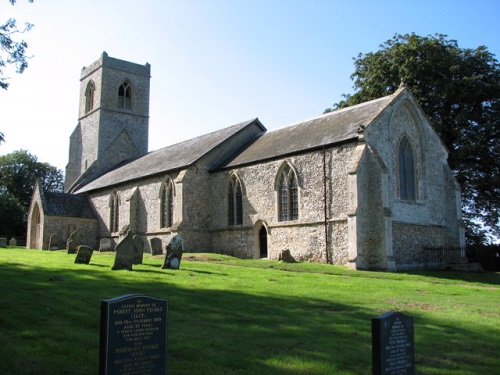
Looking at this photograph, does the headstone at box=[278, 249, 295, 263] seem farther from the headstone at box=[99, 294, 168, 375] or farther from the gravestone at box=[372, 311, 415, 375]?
the headstone at box=[99, 294, 168, 375]

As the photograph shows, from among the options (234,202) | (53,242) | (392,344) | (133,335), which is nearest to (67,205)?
(53,242)

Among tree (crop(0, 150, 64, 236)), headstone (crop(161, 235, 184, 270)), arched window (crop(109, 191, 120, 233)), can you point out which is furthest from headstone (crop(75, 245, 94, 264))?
tree (crop(0, 150, 64, 236))

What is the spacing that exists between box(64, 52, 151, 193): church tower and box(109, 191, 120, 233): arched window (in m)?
9.81

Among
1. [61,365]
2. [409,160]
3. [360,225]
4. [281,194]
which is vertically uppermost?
[409,160]

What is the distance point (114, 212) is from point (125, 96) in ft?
60.3

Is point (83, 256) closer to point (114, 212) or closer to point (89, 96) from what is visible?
point (114, 212)

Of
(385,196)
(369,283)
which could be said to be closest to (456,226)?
(385,196)

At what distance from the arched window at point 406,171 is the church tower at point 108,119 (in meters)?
30.1

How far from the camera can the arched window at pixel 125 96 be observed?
52.5 meters

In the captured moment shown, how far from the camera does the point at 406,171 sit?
2692 centimetres

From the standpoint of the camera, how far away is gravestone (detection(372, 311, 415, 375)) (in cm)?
611

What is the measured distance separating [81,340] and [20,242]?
49012 millimetres

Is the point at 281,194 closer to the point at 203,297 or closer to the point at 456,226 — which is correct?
the point at 456,226

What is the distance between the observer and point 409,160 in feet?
89.6
